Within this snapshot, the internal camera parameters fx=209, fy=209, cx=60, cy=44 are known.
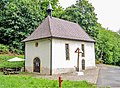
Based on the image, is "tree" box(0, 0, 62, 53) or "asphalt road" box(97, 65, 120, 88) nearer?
"asphalt road" box(97, 65, 120, 88)

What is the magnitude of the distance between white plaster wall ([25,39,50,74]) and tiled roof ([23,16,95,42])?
0.68m

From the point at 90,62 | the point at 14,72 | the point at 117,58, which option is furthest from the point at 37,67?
the point at 117,58

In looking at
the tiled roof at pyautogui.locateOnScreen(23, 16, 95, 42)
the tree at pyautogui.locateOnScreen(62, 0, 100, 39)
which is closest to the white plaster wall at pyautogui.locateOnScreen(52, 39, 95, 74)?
the tiled roof at pyautogui.locateOnScreen(23, 16, 95, 42)

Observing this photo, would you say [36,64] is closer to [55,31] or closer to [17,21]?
[55,31]

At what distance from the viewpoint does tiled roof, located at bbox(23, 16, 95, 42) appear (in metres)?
22.6

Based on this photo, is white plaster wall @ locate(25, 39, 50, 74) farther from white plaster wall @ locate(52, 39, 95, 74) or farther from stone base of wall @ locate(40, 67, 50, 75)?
white plaster wall @ locate(52, 39, 95, 74)

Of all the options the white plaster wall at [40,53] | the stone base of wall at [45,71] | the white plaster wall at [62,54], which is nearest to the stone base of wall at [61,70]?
the white plaster wall at [62,54]

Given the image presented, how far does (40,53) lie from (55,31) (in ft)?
9.61

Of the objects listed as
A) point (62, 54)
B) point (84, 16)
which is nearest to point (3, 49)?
point (62, 54)

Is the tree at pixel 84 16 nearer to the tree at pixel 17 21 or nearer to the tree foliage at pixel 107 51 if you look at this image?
the tree foliage at pixel 107 51

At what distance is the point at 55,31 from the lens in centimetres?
2303

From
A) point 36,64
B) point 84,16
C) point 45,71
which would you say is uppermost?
point 84,16

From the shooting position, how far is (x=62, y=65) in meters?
22.8

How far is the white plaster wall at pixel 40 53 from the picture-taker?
21.9m
